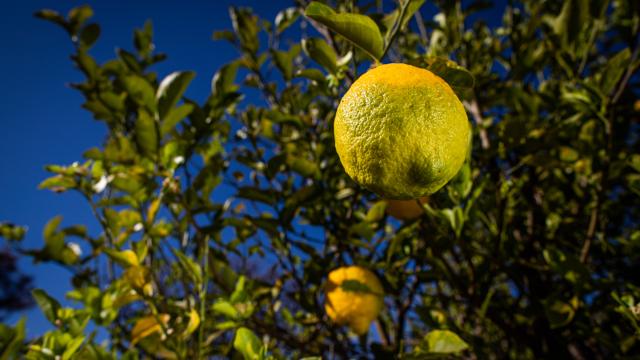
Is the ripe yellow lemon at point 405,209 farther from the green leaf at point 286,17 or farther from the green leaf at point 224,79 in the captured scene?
the green leaf at point 286,17

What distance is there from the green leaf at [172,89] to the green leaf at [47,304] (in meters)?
0.69

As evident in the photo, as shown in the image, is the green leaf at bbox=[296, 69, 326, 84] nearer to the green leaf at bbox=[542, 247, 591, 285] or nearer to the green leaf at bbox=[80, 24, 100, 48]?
the green leaf at bbox=[542, 247, 591, 285]

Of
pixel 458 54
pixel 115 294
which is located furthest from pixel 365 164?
pixel 458 54

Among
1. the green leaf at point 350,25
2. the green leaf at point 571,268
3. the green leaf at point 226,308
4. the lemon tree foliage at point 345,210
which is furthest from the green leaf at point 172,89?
the green leaf at point 571,268

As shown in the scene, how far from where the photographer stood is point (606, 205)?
1.80 meters

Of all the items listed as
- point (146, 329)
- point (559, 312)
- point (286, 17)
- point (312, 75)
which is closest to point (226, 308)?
point (146, 329)

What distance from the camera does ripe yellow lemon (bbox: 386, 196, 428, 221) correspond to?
44.7 inches

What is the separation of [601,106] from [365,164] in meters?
1.02

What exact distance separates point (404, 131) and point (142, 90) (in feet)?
3.34

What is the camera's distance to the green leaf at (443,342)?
35.0 inches

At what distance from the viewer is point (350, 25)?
2.06ft

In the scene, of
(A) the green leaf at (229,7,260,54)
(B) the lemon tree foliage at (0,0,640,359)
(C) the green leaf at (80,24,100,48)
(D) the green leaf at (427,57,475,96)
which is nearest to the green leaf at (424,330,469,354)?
(B) the lemon tree foliage at (0,0,640,359)

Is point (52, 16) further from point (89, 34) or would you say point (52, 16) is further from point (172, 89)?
point (172, 89)

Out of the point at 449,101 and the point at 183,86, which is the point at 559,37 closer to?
the point at 449,101
